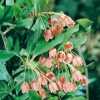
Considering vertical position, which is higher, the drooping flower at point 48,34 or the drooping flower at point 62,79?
the drooping flower at point 48,34

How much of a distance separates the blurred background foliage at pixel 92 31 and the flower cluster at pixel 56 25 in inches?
57.5

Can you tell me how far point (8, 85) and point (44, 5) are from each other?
357 millimetres

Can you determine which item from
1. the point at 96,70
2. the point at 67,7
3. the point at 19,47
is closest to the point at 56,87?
the point at 19,47

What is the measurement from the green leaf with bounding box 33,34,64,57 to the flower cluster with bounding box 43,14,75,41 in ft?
0.07

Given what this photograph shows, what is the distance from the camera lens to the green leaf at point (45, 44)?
4.43 feet

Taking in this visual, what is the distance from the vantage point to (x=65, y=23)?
4.54 feet

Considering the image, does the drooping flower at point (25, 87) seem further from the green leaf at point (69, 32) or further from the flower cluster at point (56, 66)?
the green leaf at point (69, 32)

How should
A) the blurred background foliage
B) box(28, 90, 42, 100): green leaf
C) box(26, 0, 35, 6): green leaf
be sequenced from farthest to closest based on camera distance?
the blurred background foliage → box(26, 0, 35, 6): green leaf → box(28, 90, 42, 100): green leaf

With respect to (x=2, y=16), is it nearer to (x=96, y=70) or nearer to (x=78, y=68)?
(x=78, y=68)

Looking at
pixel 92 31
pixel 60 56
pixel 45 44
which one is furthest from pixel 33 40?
pixel 92 31

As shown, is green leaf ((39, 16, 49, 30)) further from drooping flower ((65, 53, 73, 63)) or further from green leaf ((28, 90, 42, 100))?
green leaf ((28, 90, 42, 100))

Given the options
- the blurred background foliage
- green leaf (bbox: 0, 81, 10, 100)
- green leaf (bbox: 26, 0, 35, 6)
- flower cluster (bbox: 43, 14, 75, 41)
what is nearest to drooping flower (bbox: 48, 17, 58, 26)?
flower cluster (bbox: 43, 14, 75, 41)

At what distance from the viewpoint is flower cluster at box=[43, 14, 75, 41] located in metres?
1.36

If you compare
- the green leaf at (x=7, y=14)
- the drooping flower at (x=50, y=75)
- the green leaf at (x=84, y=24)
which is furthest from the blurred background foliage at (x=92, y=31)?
the green leaf at (x=7, y=14)
